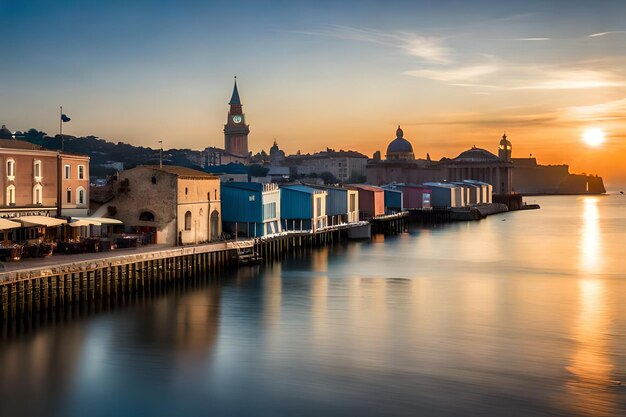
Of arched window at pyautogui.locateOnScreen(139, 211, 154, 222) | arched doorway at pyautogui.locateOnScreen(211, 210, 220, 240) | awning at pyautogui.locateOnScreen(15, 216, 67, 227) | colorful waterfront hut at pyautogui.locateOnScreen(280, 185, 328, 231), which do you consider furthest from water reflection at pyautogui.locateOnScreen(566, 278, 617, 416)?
colorful waterfront hut at pyautogui.locateOnScreen(280, 185, 328, 231)

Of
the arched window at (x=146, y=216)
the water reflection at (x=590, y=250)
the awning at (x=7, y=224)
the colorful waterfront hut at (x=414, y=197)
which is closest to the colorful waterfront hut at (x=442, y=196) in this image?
the colorful waterfront hut at (x=414, y=197)

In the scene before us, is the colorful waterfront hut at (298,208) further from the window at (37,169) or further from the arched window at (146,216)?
the window at (37,169)

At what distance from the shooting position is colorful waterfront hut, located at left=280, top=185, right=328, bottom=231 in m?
68.0

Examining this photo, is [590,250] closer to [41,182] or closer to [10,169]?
[41,182]

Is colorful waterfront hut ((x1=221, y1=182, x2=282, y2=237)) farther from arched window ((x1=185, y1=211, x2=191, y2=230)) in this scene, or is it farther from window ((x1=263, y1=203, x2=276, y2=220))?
arched window ((x1=185, y1=211, x2=191, y2=230))

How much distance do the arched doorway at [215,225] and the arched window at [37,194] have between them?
1210 cm

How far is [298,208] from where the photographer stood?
6869cm

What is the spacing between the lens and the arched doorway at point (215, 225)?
54.9m

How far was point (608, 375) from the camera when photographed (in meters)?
27.2

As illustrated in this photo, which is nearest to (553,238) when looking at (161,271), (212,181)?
(212,181)

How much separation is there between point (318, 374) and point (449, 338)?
320 inches

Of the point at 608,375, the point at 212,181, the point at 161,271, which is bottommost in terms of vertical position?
the point at 608,375

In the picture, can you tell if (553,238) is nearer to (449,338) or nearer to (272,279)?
(272,279)

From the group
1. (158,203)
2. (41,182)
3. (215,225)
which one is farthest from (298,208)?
(41,182)
